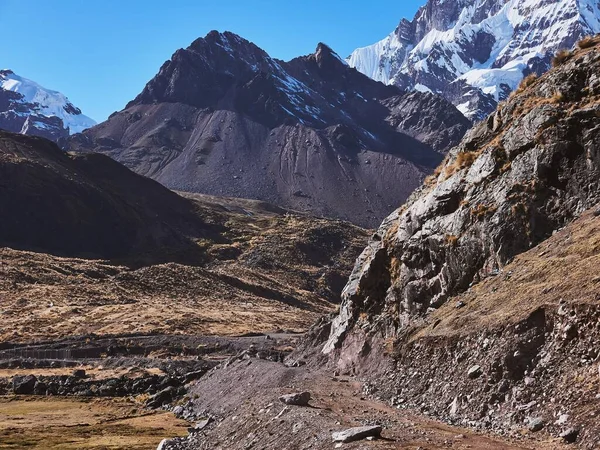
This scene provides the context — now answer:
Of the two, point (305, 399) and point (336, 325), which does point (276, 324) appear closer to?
point (336, 325)

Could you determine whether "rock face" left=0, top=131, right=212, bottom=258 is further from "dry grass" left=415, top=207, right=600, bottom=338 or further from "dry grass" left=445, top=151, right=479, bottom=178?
"dry grass" left=415, top=207, right=600, bottom=338

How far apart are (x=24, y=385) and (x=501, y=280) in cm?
4077

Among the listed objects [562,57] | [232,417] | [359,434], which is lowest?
[232,417]

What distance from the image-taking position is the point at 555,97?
29.3 meters

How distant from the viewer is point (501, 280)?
77.0ft

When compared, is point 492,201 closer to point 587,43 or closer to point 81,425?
point 587,43

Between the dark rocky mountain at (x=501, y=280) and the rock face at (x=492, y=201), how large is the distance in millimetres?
63

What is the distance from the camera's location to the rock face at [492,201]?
25.4 meters

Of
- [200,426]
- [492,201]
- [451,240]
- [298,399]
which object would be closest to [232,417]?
[200,426]

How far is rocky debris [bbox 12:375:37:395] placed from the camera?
48969 millimetres

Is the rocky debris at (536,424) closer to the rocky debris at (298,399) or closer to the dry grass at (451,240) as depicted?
the rocky debris at (298,399)

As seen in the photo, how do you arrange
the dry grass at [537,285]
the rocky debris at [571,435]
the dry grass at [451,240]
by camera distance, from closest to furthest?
1. the rocky debris at [571,435]
2. the dry grass at [537,285]
3. the dry grass at [451,240]

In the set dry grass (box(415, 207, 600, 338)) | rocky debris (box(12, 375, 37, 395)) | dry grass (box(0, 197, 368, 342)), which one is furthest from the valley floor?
dry grass (box(0, 197, 368, 342))

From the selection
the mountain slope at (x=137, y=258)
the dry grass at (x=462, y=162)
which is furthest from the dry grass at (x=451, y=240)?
the mountain slope at (x=137, y=258)
